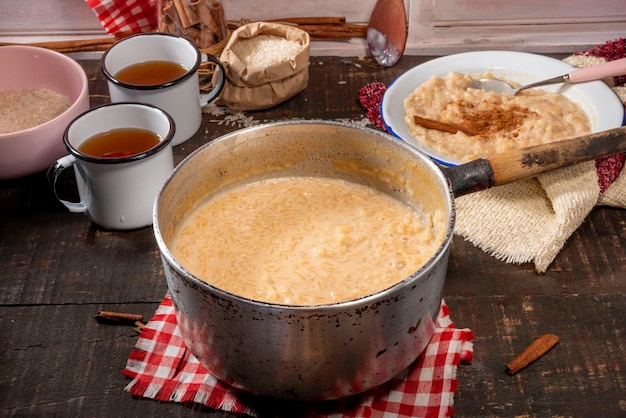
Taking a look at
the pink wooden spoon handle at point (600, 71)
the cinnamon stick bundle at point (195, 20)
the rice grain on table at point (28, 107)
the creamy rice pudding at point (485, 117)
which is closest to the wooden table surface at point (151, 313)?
the rice grain on table at point (28, 107)

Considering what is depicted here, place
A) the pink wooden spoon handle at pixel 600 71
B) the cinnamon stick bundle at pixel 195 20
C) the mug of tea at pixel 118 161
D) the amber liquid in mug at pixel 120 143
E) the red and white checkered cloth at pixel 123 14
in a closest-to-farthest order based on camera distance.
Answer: the mug of tea at pixel 118 161 < the amber liquid in mug at pixel 120 143 < the pink wooden spoon handle at pixel 600 71 < the cinnamon stick bundle at pixel 195 20 < the red and white checkered cloth at pixel 123 14

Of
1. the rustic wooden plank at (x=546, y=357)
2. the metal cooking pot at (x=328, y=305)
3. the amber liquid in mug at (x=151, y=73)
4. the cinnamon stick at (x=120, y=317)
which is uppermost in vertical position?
the metal cooking pot at (x=328, y=305)

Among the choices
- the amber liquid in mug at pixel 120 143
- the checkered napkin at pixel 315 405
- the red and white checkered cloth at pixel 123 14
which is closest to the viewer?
the checkered napkin at pixel 315 405

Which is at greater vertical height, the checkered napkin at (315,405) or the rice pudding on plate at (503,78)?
the rice pudding on plate at (503,78)

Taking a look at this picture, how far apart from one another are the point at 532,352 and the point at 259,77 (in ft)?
3.09

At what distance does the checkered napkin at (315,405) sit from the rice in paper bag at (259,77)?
0.74 m

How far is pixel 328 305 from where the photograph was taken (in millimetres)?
1036

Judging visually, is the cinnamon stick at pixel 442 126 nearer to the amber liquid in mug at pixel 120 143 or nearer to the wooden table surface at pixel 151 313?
the wooden table surface at pixel 151 313

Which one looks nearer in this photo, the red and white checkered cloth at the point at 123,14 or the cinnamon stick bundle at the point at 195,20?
the cinnamon stick bundle at the point at 195,20

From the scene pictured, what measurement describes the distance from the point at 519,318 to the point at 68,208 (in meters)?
0.93

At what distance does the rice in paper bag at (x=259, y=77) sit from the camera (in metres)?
1.91

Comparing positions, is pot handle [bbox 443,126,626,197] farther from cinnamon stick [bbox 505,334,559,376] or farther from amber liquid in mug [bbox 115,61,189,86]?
amber liquid in mug [bbox 115,61,189,86]

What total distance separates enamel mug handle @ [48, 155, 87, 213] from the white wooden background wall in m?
0.90

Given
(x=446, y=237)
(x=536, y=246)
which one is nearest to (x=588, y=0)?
(x=536, y=246)
